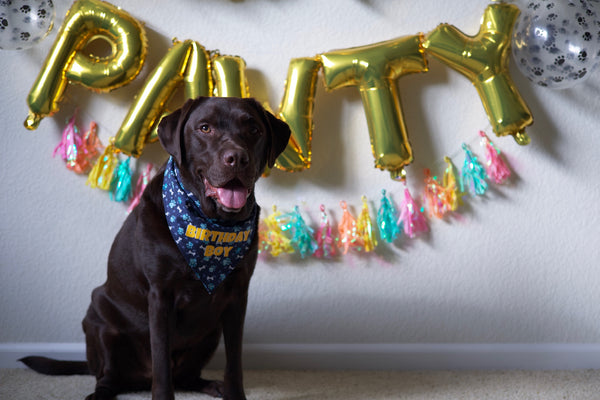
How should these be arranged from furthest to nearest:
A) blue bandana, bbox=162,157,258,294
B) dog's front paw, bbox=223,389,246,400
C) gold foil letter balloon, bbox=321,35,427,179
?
gold foil letter balloon, bbox=321,35,427,179 → dog's front paw, bbox=223,389,246,400 → blue bandana, bbox=162,157,258,294

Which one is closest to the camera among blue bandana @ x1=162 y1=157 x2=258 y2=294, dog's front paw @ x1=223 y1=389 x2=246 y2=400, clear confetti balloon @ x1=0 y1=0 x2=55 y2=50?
blue bandana @ x1=162 y1=157 x2=258 y2=294

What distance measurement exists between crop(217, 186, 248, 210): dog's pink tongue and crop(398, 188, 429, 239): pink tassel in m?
0.73

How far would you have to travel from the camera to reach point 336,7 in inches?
80.9

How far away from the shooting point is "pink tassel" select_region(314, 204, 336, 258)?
2.09 m

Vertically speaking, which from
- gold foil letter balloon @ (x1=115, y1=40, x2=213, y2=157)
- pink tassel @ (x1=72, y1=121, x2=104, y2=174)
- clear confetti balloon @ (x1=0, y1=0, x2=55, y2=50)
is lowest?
pink tassel @ (x1=72, y1=121, x2=104, y2=174)

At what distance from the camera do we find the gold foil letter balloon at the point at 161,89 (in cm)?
196

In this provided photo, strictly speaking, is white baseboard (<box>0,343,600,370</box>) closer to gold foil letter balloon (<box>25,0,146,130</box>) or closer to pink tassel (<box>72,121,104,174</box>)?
pink tassel (<box>72,121,104,174</box>)

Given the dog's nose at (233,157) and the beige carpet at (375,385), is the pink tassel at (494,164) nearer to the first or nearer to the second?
the beige carpet at (375,385)

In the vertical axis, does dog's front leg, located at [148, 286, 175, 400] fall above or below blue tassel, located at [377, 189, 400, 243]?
below

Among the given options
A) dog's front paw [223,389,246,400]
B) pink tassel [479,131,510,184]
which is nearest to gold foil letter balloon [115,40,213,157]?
dog's front paw [223,389,246,400]

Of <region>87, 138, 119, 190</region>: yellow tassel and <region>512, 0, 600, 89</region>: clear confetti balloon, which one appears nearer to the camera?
<region>512, 0, 600, 89</region>: clear confetti balloon

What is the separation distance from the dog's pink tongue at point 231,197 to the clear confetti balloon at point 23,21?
841 millimetres

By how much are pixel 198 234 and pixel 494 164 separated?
3.22 ft

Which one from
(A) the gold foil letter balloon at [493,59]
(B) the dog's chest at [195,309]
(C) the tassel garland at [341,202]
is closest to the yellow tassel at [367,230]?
(C) the tassel garland at [341,202]
